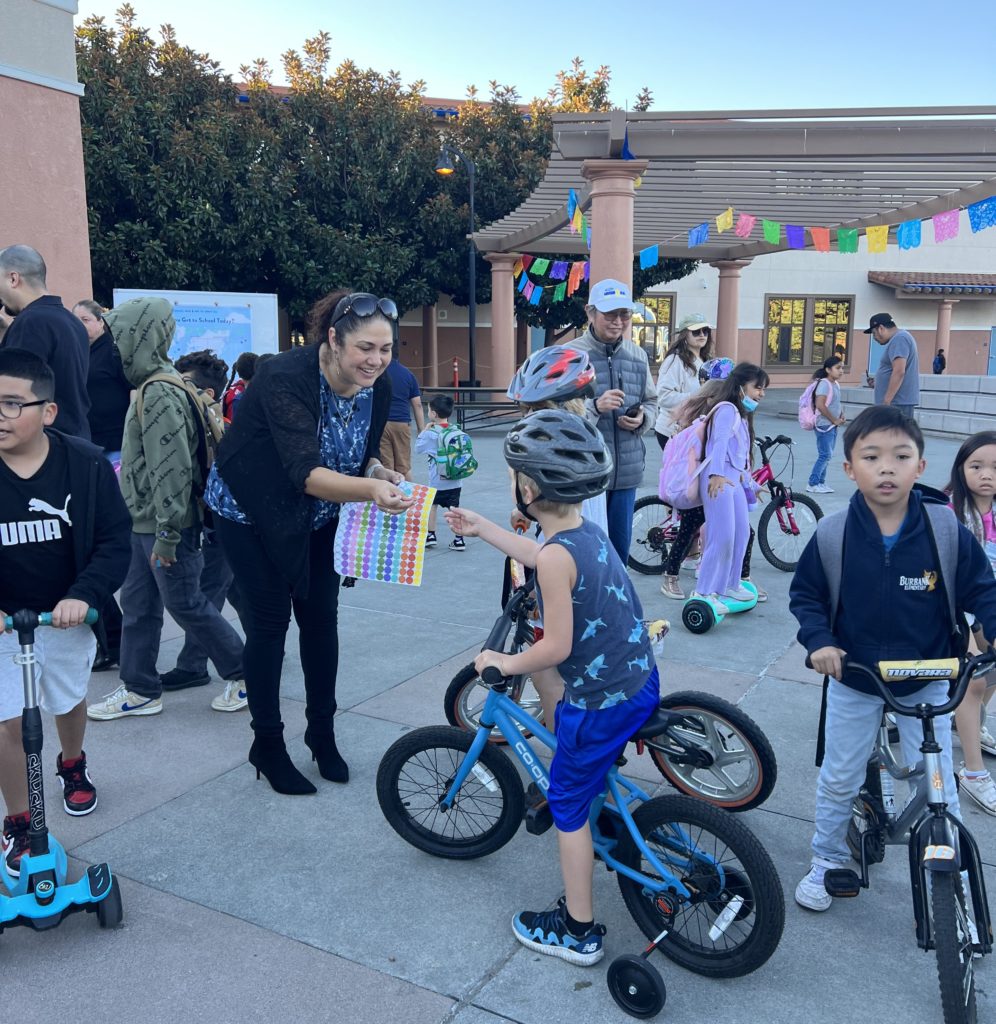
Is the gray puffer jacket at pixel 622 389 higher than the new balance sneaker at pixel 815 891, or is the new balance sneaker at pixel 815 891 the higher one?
the gray puffer jacket at pixel 622 389

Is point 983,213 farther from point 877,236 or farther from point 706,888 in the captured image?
point 706,888

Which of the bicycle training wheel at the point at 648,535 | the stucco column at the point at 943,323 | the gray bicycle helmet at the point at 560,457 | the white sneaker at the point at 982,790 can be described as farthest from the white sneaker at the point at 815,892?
the stucco column at the point at 943,323

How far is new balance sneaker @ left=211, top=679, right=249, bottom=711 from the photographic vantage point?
14.3 ft

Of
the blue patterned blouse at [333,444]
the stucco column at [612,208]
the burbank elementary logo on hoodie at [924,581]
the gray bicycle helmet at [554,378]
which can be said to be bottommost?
the burbank elementary logo on hoodie at [924,581]

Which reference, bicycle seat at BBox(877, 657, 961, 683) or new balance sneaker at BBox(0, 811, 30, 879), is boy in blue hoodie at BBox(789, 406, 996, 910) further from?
new balance sneaker at BBox(0, 811, 30, 879)

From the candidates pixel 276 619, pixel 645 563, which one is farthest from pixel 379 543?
pixel 645 563

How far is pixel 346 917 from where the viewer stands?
2.79m

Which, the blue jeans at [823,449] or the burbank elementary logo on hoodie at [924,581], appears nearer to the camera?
the burbank elementary logo on hoodie at [924,581]

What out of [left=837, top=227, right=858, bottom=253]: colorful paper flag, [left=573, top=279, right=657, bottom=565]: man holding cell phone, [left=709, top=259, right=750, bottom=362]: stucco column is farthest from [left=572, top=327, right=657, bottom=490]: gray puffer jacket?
[left=709, top=259, right=750, bottom=362]: stucco column

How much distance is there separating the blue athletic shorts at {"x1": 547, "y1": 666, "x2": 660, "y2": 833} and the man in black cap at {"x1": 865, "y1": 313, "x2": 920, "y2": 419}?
7811 mm

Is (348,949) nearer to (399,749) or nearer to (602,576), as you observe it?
(399,749)

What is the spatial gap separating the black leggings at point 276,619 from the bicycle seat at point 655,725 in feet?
4.81

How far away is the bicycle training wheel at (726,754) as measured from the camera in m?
3.21

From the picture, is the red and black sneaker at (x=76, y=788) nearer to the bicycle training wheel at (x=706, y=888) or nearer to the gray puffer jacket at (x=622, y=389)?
the bicycle training wheel at (x=706, y=888)
